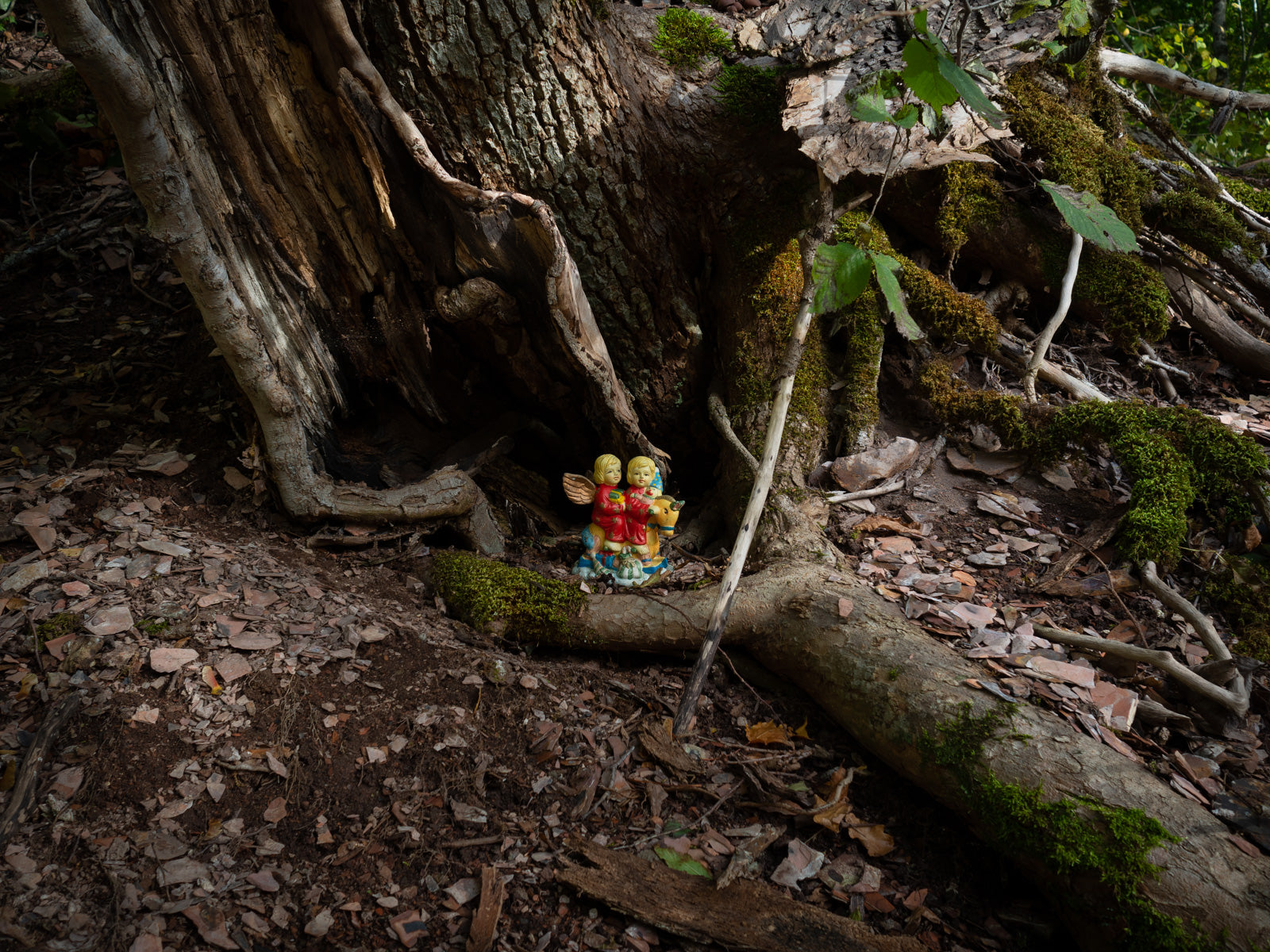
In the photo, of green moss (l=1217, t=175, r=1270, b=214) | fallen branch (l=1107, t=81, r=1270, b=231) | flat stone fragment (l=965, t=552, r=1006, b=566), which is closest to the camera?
flat stone fragment (l=965, t=552, r=1006, b=566)

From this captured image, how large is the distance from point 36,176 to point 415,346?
3.93 metres

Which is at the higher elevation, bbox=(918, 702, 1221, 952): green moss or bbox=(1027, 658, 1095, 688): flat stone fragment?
bbox=(1027, 658, 1095, 688): flat stone fragment

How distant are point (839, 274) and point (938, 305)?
81.4 inches

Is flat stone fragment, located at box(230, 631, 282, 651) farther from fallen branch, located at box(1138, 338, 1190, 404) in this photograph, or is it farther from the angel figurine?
fallen branch, located at box(1138, 338, 1190, 404)

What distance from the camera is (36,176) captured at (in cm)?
568

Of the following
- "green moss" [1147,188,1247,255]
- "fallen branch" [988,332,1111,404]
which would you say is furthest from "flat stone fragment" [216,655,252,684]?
"green moss" [1147,188,1247,255]

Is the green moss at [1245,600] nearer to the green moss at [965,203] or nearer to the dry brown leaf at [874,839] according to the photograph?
the dry brown leaf at [874,839]

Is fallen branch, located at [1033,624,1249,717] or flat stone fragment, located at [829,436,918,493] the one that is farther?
flat stone fragment, located at [829,436,918,493]

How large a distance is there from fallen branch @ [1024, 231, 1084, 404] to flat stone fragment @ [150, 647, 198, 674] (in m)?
4.01

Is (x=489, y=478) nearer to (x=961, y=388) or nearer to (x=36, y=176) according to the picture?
(x=961, y=388)

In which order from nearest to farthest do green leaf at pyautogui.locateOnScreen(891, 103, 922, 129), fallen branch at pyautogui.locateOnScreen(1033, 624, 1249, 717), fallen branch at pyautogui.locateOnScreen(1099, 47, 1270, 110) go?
1. fallen branch at pyautogui.locateOnScreen(1033, 624, 1249, 717)
2. green leaf at pyautogui.locateOnScreen(891, 103, 922, 129)
3. fallen branch at pyautogui.locateOnScreen(1099, 47, 1270, 110)

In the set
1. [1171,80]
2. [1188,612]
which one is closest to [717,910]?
[1188,612]

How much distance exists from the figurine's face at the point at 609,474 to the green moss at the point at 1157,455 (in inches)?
80.1

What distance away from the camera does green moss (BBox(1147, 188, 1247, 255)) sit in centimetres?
443
